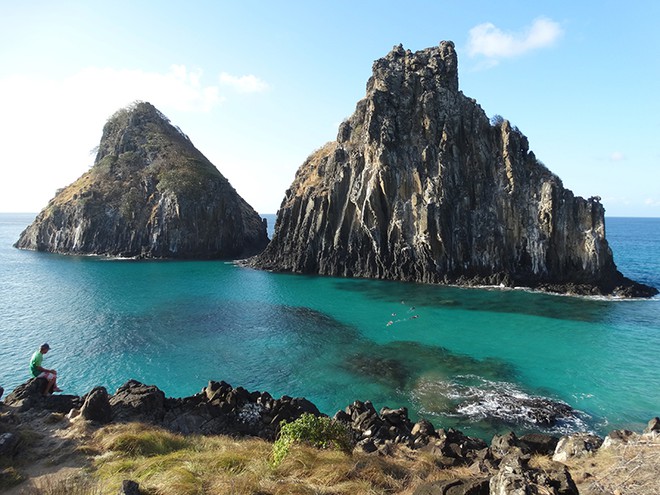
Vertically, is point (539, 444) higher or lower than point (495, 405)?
higher

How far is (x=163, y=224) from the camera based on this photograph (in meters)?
94.0

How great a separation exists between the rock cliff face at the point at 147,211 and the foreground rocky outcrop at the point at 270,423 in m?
77.4

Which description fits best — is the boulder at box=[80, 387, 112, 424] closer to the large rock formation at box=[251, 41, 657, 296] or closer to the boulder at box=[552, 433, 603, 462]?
the boulder at box=[552, 433, 603, 462]

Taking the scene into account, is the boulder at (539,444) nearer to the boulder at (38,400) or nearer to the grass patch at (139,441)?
the grass patch at (139,441)

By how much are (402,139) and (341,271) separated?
83.4 feet

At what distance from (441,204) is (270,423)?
51.1m

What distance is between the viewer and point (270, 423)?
1950 cm

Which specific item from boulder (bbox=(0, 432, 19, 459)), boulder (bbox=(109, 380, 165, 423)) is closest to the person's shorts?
boulder (bbox=(109, 380, 165, 423))

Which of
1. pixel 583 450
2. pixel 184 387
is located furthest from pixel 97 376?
pixel 583 450

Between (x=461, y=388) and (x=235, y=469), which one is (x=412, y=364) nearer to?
(x=461, y=388)

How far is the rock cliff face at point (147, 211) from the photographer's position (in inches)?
3706

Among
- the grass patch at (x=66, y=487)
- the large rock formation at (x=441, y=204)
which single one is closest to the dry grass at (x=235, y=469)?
the grass patch at (x=66, y=487)

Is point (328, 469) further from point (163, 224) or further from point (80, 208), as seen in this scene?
point (80, 208)

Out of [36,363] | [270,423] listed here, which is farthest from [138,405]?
[270,423]
